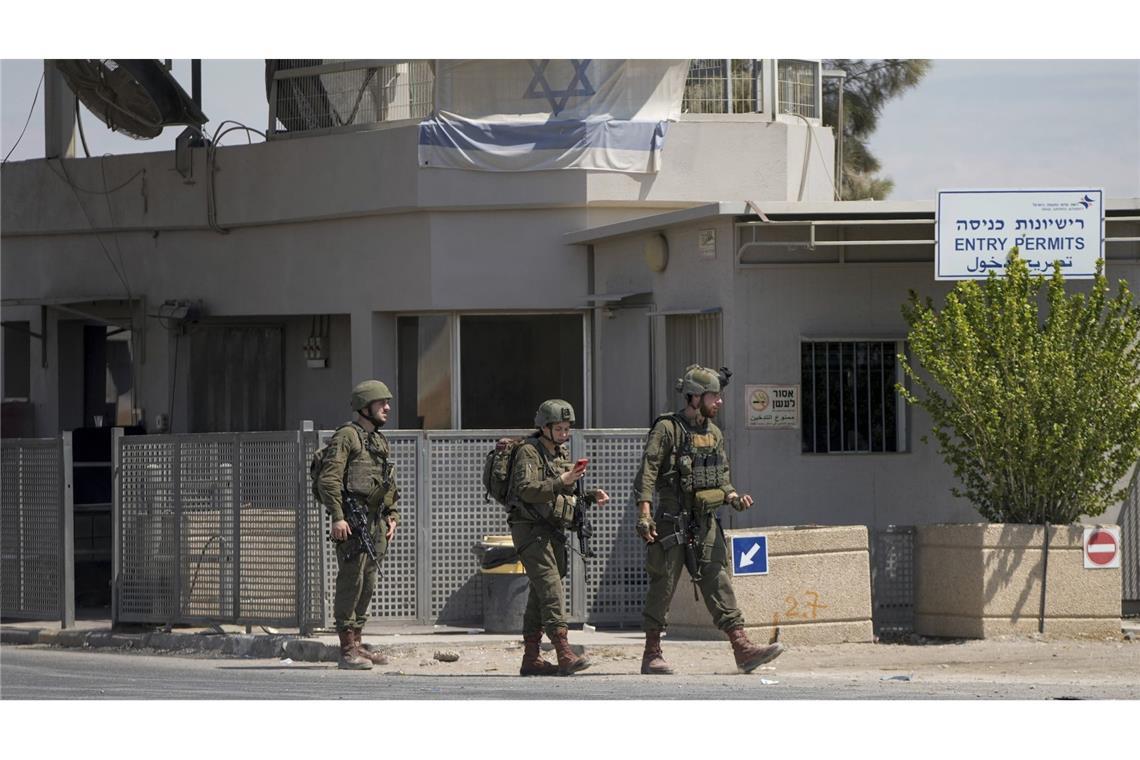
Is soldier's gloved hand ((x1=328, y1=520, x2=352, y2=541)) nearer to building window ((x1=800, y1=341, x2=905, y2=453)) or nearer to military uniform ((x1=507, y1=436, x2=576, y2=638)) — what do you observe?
military uniform ((x1=507, y1=436, x2=576, y2=638))

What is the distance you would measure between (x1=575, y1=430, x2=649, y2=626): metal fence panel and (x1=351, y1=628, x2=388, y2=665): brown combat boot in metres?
2.28

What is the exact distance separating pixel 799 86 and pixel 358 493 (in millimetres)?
9090

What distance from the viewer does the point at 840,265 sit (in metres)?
→ 14.7

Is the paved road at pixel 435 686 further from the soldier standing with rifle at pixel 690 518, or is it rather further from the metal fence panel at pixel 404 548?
the metal fence panel at pixel 404 548

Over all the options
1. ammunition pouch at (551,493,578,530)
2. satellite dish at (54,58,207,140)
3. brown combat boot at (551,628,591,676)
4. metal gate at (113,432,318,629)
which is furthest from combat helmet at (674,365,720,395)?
satellite dish at (54,58,207,140)

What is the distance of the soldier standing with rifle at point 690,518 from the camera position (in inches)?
454

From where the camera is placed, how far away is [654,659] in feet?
38.2

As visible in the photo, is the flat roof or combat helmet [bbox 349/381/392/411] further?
the flat roof

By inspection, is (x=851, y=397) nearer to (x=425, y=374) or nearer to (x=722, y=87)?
(x=722, y=87)

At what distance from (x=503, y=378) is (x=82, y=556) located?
495 centimetres

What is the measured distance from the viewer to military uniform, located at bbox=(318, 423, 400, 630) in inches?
463

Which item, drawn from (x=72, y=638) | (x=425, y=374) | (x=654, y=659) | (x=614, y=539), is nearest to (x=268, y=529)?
(x=72, y=638)

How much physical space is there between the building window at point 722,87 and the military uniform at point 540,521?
7.61m

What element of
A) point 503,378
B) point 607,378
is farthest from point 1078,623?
→ point 503,378
